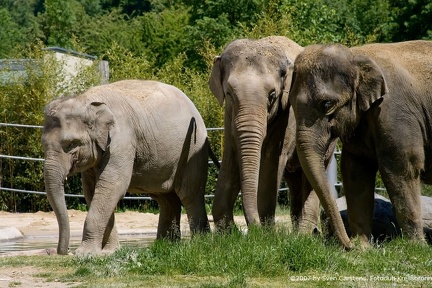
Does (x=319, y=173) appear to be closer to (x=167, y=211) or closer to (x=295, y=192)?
(x=295, y=192)

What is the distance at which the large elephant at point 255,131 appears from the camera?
1134 centimetres

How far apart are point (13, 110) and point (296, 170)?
989 cm

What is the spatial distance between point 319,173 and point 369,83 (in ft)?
3.79

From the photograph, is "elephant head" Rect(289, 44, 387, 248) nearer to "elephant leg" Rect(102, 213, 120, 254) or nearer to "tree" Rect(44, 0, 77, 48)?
"elephant leg" Rect(102, 213, 120, 254)

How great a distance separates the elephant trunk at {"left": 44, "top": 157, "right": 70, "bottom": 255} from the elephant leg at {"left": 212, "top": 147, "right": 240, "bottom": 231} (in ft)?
5.65

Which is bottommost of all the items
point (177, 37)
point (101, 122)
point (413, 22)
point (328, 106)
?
point (177, 37)

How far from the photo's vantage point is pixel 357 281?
8.96m

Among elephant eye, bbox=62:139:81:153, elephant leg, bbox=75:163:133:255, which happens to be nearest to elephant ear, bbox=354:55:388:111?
elephant leg, bbox=75:163:133:255

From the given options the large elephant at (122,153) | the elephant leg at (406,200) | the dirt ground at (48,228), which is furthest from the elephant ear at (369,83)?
the large elephant at (122,153)

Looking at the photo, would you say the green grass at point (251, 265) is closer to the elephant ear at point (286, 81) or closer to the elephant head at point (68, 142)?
the elephant head at point (68, 142)

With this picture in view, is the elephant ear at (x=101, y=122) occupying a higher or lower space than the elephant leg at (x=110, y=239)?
higher

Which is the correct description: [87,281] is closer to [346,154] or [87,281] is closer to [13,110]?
[346,154]

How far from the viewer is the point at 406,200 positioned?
1120 centimetres

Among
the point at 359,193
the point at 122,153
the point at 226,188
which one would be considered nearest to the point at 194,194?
the point at 226,188
